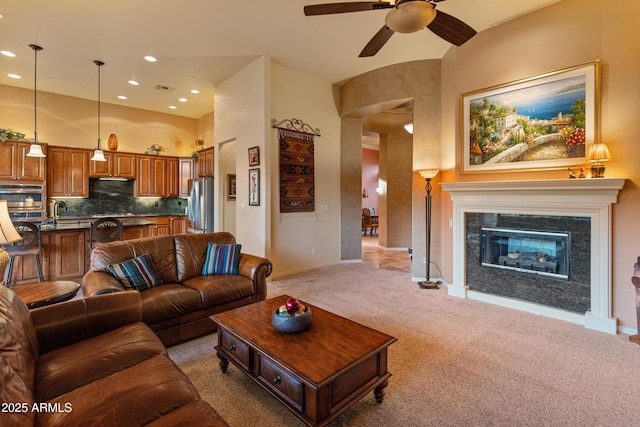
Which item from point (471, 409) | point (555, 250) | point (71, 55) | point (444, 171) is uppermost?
point (71, 55)

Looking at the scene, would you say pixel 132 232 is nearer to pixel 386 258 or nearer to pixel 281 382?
pixel 281 382

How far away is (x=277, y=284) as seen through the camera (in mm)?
4691

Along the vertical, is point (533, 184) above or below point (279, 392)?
above

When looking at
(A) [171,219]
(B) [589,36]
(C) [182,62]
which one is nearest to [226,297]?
(C) [182,62]

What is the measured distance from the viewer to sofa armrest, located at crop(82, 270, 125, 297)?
2377 mm

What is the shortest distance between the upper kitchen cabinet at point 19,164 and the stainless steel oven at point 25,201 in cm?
17

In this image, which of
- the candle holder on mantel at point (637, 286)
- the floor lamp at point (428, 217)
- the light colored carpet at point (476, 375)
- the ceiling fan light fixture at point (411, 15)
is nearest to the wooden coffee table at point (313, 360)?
the light colored carpet at point (476, 375)

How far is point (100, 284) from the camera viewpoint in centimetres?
248

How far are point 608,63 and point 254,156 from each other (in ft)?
15.0

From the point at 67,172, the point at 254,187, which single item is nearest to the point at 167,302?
the point at 254,187

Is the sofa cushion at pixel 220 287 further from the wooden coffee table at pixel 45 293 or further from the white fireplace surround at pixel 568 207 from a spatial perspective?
the white fireplace surround at pixel 568 207

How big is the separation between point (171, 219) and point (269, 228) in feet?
13.3

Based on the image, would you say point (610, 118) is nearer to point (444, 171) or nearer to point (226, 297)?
point (444, 171)

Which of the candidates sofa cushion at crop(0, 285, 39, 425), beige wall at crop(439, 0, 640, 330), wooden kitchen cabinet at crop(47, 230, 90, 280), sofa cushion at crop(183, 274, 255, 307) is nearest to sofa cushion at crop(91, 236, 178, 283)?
sofa cushion at crop(183, 274, 255, 307)
